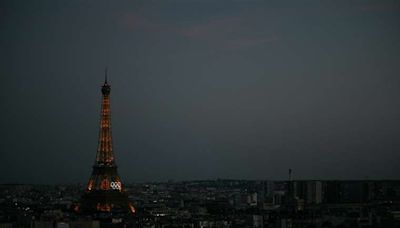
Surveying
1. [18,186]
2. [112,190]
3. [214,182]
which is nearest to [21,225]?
[18,186]

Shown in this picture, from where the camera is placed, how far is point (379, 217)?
11.6 metres

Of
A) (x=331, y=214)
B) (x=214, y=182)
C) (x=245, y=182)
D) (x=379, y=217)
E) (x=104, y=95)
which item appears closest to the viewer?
(x=379, y=217)

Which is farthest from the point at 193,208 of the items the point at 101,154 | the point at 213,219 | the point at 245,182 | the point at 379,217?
the point at 379,217

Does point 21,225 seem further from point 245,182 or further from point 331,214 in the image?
point 245,182

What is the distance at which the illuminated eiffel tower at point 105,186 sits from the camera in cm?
1558

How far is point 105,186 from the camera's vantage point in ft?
53.3

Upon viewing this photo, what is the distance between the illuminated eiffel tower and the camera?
1558 cm

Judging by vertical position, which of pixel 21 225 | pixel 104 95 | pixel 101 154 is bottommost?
pixel 21 225

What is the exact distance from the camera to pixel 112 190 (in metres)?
16.2

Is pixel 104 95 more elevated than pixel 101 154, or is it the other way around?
pixel 104 95

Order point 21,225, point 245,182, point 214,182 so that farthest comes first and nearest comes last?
point 214,182, point 245,182, point 21,225

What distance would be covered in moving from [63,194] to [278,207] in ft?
16.0

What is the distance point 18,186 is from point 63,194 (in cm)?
425

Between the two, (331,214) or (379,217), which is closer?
(379,217)
